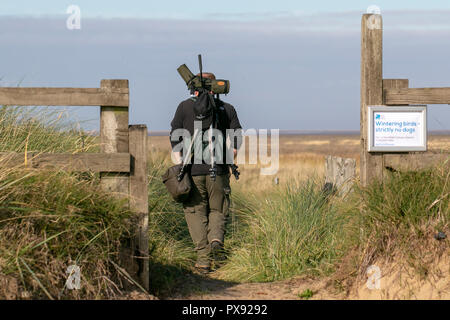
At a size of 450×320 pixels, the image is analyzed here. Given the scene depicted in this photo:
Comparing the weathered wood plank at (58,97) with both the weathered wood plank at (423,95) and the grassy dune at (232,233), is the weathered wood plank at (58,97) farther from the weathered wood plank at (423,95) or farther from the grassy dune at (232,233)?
the weathered wood plank at (423,95)

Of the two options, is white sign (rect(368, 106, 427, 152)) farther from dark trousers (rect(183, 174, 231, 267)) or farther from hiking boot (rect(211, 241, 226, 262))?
hiking boot (rect(211, 241, 226, 262))

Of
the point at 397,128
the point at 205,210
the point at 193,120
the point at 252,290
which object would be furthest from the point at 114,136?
the point at 397,128

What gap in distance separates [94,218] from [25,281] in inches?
32.5

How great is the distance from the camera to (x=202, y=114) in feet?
27.4

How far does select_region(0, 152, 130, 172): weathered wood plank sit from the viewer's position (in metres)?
6.28

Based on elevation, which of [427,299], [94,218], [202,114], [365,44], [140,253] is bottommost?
[427,299]

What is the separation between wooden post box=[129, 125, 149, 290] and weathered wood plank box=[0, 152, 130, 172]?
13 centimetres

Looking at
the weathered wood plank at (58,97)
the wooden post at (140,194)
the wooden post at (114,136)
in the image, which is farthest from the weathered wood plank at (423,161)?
the weathered wood plank at (58,97)

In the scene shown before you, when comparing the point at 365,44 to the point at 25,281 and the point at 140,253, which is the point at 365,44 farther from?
the point at 25,281

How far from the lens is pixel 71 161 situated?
20.8 feet

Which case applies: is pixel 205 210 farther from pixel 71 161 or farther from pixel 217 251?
pixel 71 161

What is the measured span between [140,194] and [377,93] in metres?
2.90
